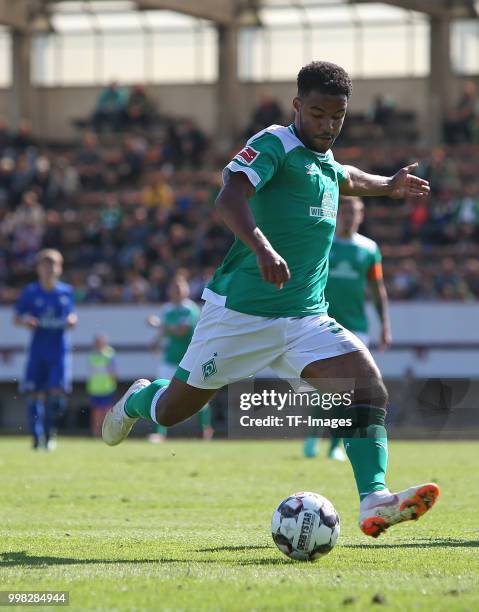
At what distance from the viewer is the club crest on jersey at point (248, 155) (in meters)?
7.25

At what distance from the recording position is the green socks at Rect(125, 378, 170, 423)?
8.27 m

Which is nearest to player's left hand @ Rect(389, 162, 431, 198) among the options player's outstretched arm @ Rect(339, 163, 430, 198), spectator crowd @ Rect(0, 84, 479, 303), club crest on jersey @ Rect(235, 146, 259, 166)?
player's outstretched arm @ Rect(339, 163, 430, 198)

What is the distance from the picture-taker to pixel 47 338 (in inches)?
734

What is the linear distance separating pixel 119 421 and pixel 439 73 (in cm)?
2870

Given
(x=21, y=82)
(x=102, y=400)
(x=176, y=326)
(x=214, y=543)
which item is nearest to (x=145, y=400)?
(x=214, y=543)

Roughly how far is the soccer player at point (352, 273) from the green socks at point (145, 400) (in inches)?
238

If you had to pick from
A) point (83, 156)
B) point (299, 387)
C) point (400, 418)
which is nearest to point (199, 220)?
point (83, 156)

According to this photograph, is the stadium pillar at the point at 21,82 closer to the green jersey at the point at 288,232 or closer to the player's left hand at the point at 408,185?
the player's left hand at the point at 408,185

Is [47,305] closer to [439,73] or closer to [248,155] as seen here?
[248,155]

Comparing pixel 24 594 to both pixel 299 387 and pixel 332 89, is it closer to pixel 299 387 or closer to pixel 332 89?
pixel 299 387

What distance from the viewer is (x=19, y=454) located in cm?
1744

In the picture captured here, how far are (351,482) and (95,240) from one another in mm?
20378

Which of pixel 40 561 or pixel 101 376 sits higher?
pixel 40 561

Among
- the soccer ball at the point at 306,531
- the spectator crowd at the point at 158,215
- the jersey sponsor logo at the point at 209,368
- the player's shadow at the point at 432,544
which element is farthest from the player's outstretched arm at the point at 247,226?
the spectator crowd at the point at 158,215
